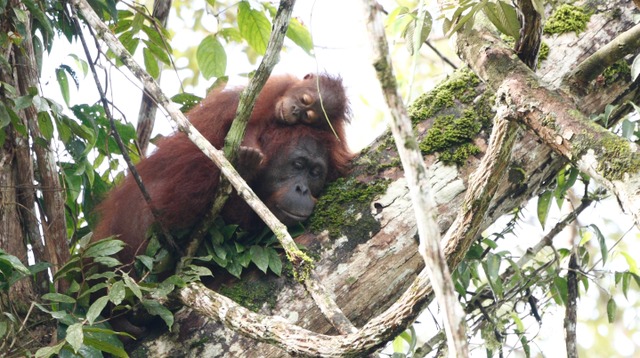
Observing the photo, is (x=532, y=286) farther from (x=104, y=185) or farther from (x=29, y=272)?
(x=29, y=272)

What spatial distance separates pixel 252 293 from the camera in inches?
133

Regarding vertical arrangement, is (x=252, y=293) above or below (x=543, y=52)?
below

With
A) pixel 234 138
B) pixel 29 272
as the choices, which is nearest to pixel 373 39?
pixel 234 138

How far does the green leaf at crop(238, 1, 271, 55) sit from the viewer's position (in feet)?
13.7

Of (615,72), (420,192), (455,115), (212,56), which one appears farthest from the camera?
(212,56)

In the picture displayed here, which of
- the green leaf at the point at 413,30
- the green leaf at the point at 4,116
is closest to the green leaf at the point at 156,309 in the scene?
the green leaf at the point at 4,116

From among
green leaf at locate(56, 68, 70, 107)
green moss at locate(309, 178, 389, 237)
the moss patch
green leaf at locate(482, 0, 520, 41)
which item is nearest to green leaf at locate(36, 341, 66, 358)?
green moss at locate(309, 178, 389, 237)

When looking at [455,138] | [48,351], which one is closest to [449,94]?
[455,138]

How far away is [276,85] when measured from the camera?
4.66m

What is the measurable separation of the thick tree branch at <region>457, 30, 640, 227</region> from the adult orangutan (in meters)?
1.23

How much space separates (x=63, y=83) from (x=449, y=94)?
1819mm

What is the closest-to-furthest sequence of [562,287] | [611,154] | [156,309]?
1. [611,154]
2. [156,309]
3. [562,287]

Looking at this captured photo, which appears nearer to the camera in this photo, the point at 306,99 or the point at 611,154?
the point at 611,154

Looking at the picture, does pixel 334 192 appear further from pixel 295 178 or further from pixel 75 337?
pixel 75 337
